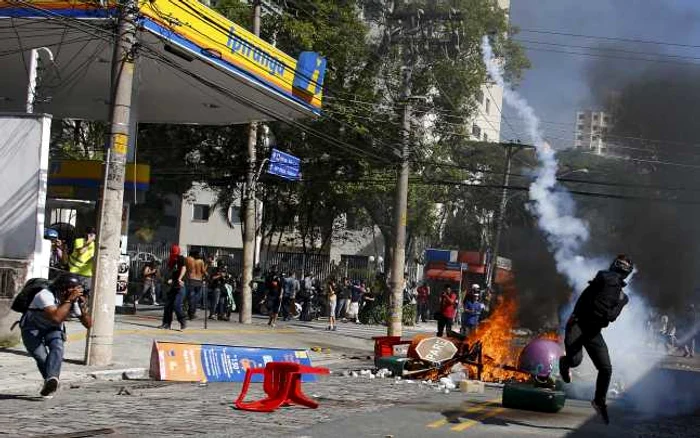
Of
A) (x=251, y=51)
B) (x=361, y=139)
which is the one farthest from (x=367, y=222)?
(x=251, y=51)

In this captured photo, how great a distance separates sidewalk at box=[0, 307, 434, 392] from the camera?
1307cm

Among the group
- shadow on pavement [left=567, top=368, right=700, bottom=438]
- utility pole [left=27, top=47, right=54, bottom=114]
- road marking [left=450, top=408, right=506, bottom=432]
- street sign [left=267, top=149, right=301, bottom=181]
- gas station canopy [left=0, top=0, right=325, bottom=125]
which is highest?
gas station canopy [left=0, top=0, right=325, bottom=125]

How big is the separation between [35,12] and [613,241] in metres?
18.6

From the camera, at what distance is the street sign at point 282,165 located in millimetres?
25109

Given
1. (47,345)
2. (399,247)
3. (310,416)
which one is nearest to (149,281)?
(399,247)

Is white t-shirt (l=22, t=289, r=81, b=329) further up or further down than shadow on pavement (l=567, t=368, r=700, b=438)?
further up

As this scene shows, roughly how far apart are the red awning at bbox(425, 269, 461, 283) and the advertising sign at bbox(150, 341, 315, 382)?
99.6 ft

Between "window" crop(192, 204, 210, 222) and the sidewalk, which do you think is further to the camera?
"window" crop(192, 204, 210, 222)

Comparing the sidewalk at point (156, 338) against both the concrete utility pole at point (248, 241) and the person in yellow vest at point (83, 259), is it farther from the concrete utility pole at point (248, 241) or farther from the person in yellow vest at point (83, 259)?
the person in yellow vest at point (83, 259)

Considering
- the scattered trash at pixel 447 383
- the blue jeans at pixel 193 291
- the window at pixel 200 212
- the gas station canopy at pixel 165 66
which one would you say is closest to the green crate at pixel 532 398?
the scattered trash at pixel 447 383

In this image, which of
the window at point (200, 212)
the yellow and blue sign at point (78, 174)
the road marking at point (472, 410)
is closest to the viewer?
the road marking at point (472, 410)

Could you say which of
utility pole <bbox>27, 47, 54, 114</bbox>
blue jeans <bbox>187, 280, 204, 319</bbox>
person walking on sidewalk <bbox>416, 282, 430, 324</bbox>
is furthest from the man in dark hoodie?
person walking on sidewalk <bbox>416, 282, 430, 324</bbox>

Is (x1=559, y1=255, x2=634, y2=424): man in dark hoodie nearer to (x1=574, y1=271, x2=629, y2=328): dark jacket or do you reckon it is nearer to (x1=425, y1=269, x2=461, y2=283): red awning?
(x1=574, y1=271, x2=629, y2=328): dark jacket

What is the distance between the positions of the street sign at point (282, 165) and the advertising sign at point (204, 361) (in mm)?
11582
